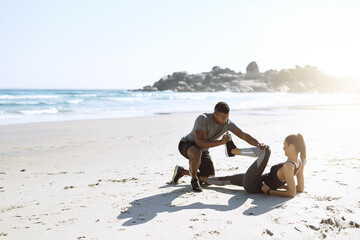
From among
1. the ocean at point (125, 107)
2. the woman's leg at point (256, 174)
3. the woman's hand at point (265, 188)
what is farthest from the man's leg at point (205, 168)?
the ocean at point (125, 107)

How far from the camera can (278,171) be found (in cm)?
482

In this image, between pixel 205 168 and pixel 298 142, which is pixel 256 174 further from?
pixel 205 168

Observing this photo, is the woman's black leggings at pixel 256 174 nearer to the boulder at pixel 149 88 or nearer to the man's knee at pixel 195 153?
the man's knee at pixel 195 153

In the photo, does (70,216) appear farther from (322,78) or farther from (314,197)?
(322,78)

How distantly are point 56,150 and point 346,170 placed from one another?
7.10 meters

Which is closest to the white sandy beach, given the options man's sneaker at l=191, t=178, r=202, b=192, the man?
man's sneaker at l=191, t=178, r=202, b=192

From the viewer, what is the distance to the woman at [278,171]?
465cm

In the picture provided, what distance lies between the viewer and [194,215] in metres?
4.02

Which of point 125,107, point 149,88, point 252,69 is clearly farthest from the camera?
point 252,69

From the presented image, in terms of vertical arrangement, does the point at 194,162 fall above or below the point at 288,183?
above

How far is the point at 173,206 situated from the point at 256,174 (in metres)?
1.31

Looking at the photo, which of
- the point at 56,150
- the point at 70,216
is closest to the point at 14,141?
the point at 56,150

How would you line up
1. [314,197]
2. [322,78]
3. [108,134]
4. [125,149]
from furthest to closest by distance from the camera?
1. [322,78]
2. [108,134]
3. [125,149]
4. [314,197]

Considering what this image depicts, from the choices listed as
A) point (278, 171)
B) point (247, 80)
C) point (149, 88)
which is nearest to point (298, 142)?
point (278, 171)
